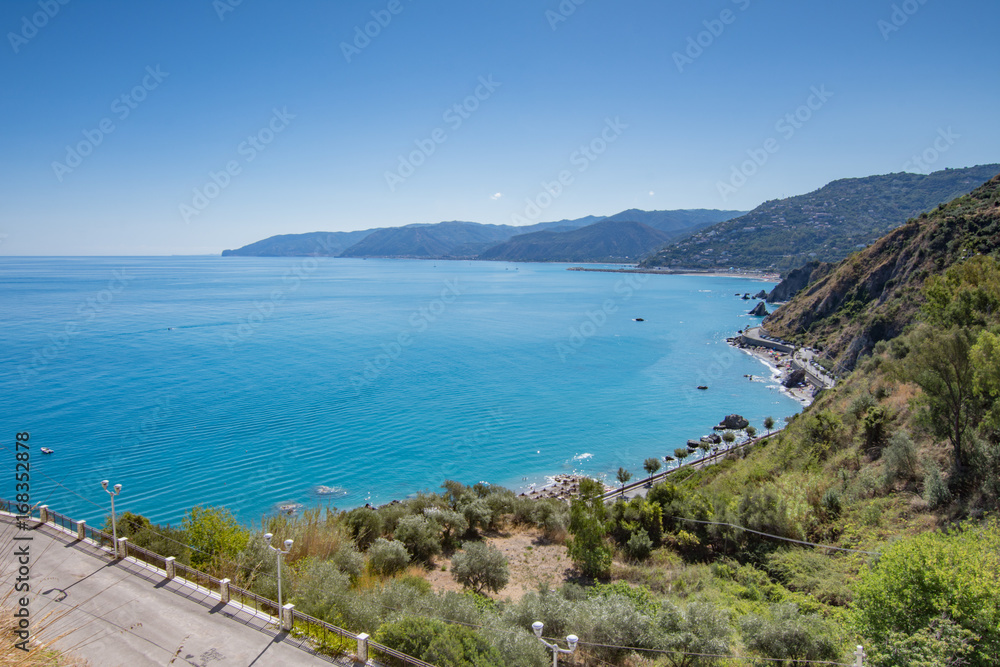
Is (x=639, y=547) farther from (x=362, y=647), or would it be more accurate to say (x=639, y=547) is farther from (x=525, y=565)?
(x=362, y=647)

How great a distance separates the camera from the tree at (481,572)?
1591cm

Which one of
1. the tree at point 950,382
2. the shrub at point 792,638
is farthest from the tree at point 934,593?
the tree at point 950,382

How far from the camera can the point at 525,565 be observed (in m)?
18.8

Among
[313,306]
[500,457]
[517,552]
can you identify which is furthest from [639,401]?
[313,306]

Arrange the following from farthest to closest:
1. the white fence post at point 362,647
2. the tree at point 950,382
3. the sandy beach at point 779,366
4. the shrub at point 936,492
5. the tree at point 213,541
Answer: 1. the sandy beach at point 779,366
2. the tree at point 950,382
3. the shrub at point 936,492
4. the tree at point 213,541
5. the white fence post at point 362,647

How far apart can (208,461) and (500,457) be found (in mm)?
18767

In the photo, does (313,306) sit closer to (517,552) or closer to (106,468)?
(106,468)

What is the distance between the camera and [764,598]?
1370 centimetres

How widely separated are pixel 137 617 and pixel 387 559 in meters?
7.40
